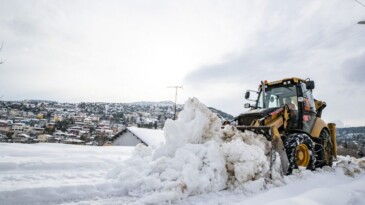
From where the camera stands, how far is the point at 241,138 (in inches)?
227

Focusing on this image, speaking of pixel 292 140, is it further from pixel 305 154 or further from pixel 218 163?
pixel 218 163

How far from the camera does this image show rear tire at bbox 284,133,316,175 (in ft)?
20.6

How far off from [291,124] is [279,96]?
1107 mm

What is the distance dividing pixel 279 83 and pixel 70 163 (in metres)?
6.16

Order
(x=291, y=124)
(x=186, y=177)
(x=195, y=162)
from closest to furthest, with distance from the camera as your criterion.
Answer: (x=186, y=177), (x=195, y=162), (x=291, y=124)

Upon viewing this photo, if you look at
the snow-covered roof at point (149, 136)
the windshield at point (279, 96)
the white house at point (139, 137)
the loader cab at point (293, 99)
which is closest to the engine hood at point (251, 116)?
the loader cab at point (293, 99)

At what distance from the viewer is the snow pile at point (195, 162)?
4.48 meters

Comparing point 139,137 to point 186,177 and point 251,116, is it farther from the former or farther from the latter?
point 186,177

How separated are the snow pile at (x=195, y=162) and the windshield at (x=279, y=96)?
8.43 ft

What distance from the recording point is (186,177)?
4.54 m

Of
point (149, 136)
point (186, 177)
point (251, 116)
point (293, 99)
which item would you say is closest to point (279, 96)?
point (293, 99)

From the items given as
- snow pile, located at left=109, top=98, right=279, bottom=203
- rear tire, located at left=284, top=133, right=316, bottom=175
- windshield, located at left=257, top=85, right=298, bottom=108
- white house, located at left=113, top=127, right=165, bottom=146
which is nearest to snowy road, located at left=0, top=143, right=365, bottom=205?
snow pile, located at left=109, top=98, right=279, bottom=203

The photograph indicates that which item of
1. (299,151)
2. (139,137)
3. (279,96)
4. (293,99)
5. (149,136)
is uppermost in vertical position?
(279,96)

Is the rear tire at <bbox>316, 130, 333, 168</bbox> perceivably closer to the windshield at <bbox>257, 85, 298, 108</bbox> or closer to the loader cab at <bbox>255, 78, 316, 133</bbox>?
the loader cab at <bbox>255, 78, 316, 133</bbox>
